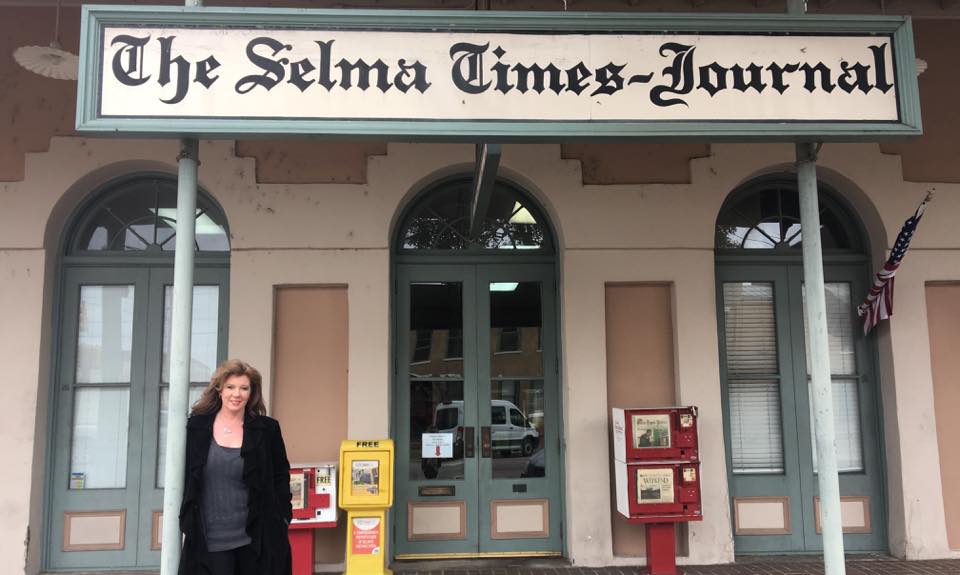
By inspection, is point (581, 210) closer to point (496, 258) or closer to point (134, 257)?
point (496, 258)

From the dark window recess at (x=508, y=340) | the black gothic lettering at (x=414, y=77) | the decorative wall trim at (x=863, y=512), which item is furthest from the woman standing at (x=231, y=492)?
the decorative wall trim at (x=863, y=512)

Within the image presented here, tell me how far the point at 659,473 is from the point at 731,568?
1.17 meters

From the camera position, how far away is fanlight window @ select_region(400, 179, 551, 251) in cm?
680

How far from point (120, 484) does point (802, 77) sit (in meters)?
6.44

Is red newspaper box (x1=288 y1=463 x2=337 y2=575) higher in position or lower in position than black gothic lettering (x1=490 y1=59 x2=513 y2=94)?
lower

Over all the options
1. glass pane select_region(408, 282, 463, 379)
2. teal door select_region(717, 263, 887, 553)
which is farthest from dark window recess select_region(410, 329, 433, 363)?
teal door select_region(717, 263, 887, 553)

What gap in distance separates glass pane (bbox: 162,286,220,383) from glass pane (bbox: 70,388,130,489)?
570 mm

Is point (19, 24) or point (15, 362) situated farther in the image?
point (19, 24)

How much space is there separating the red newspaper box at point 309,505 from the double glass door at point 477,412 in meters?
0.86

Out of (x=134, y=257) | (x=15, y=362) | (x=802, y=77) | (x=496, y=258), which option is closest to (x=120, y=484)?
(x=15, y=362)

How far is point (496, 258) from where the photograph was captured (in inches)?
266

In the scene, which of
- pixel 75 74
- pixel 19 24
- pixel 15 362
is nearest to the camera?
pixel 75 74

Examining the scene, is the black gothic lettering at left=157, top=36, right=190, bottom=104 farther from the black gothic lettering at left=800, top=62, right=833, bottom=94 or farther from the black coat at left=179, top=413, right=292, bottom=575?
the black gothic lettering at left=800, top=62, right=833, bottom=94

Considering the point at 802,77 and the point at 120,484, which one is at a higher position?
the point at 802,77
